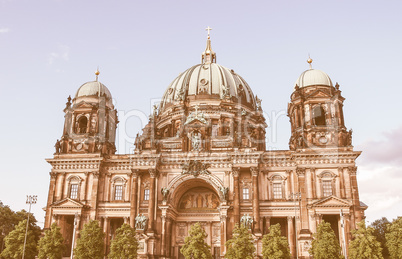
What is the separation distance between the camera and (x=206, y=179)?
5338 centimetres

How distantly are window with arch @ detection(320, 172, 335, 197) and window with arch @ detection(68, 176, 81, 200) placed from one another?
3151cm

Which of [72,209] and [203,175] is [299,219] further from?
[72,209]

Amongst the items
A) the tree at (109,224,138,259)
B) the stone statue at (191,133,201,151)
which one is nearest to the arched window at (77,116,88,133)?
the stone statue at (191,133,201,151)

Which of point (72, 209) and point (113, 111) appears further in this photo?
point (113, 111)

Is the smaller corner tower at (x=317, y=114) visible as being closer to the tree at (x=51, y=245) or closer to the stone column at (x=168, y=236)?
the stone column at (x=168, y=236)

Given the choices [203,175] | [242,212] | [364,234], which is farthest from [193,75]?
[364,234]

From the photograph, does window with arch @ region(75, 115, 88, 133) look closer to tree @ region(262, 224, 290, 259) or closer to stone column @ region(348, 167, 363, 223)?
tree @ region(262, 224, 290, 259)

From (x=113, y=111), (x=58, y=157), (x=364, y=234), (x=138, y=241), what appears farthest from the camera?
(x=113, y=111)

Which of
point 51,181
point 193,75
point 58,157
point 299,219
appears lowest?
point 299,219

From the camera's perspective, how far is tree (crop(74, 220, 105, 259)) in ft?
148

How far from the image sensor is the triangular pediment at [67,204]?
52.4 metres

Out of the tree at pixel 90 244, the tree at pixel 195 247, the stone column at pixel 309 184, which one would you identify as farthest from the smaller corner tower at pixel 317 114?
the tree at pixel 90 244

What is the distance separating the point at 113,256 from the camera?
44.6 m

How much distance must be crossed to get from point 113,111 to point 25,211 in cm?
2170
